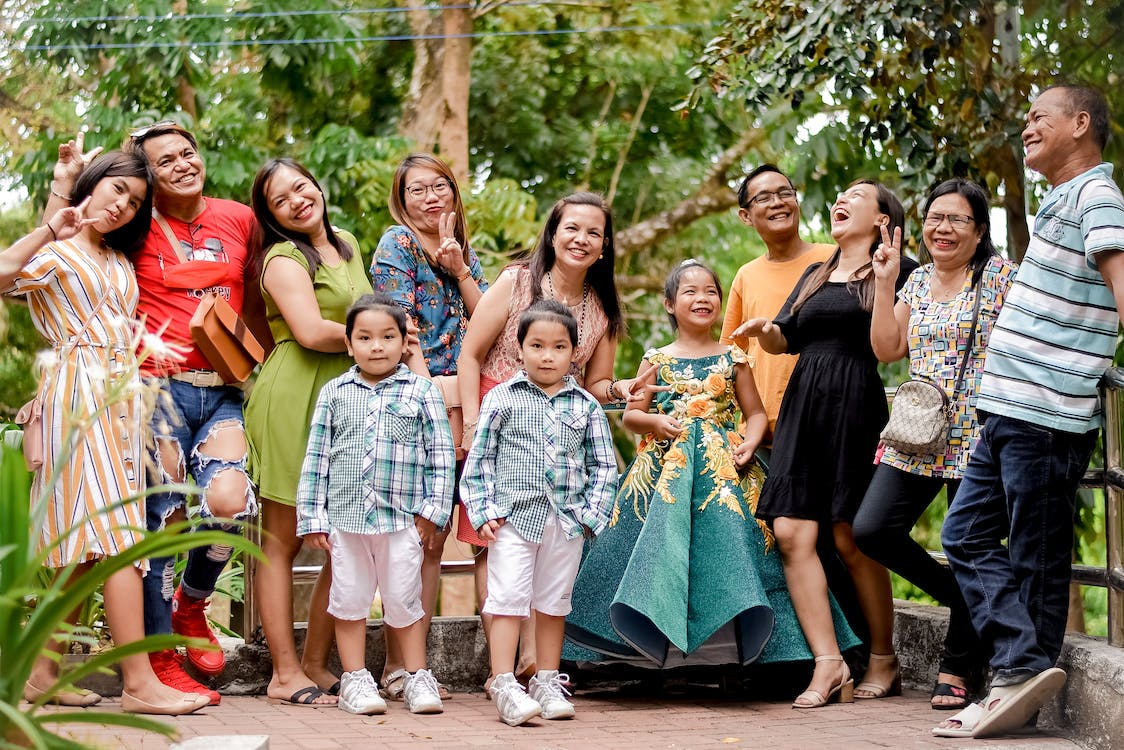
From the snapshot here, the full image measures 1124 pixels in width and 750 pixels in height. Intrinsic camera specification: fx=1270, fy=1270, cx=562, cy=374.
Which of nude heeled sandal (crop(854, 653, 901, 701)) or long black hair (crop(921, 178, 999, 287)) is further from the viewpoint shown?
nude heeled sandal (crop(854, 653, 901, 701))

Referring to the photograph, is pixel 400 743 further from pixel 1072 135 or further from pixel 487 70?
pixel 487 70

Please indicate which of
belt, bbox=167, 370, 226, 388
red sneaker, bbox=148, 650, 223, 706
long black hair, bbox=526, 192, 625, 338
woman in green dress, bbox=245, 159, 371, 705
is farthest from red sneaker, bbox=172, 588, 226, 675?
long black hair, bbox=526, 192, 625, 338

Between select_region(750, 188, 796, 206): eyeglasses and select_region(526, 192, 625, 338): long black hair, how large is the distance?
676 mm

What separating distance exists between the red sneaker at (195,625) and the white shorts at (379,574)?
61 cm

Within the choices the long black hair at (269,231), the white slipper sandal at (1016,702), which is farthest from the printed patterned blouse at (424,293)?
the white slipper sandal at (1016,702)

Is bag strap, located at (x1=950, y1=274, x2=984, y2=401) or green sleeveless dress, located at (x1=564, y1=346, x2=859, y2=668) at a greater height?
bag strap, located at (x1=950, y1=274, x2=984, y2=401)

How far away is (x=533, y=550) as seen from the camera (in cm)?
511

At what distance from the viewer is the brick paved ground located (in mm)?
4414

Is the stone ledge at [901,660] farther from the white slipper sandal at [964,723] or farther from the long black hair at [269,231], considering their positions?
the long black hair at [269,231]

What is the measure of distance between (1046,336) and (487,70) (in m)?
11.2

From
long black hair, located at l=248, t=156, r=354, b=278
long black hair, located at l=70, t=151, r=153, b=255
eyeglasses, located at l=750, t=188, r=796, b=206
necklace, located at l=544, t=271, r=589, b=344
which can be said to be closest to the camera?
long black hair, located at l=70, t=151, r=153, b=255

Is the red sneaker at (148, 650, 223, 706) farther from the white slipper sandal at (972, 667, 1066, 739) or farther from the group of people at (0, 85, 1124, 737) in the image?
the white slipper sandal at (972, 667, 1066, 739)

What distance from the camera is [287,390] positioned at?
17.4 feet

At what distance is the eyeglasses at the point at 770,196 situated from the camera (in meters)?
5.70
